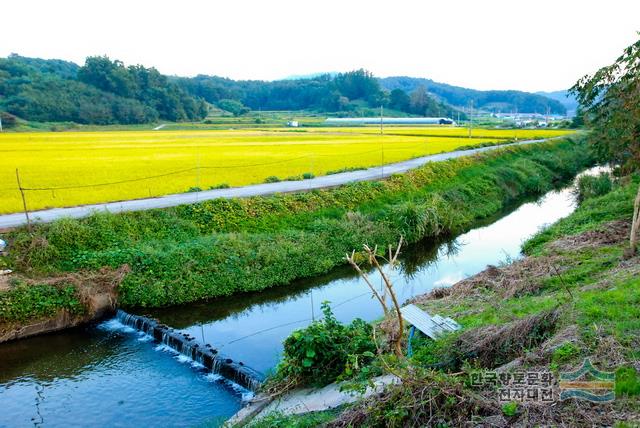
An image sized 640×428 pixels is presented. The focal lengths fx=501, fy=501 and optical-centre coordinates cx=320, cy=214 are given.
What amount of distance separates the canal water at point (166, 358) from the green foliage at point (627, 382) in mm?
5765

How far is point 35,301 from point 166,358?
3896 millimetres

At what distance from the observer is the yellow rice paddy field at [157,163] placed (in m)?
20.0

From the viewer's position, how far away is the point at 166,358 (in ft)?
34.7

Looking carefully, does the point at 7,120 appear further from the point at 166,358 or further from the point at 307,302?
the point at 166,358

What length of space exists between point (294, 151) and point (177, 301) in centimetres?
2378

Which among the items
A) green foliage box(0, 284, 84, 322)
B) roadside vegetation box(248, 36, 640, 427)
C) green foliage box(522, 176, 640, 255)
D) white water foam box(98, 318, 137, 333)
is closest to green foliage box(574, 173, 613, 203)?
green foliage box(522, 176, 640, 255)

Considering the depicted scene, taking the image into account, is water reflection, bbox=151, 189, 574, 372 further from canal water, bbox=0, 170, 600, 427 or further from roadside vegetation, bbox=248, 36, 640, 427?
roadside vegetation, bbox=248, 36, 640, 427

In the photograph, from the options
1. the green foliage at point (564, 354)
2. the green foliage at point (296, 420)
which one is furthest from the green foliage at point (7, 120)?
the green foliage at point (564, 354)

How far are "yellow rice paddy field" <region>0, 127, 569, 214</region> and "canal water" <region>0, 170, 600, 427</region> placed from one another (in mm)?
7551

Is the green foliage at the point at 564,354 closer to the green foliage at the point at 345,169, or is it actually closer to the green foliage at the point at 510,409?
the green foliage at the point at 510,409

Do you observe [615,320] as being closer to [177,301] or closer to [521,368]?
[521,368]

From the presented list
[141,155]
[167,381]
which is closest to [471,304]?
[167,381]

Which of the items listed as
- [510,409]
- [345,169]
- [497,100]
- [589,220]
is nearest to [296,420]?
[510,409]

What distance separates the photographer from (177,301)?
13.5m
